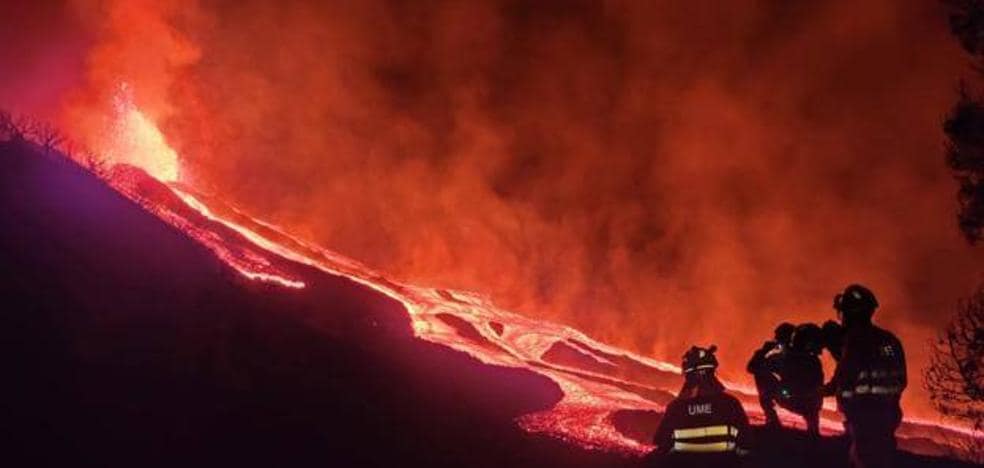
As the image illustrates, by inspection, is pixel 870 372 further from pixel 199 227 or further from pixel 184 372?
pixel 199 227

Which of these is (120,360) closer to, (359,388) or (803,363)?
(359,388)

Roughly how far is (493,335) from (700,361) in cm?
1083

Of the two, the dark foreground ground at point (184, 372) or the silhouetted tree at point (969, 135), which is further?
the silhouetted tree at point (969, 135)

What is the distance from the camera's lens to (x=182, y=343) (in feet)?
28.7

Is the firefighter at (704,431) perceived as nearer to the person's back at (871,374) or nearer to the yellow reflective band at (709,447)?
the yellow reflective band at (709,447)

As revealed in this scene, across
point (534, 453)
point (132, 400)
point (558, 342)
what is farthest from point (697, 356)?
point (558, 342)

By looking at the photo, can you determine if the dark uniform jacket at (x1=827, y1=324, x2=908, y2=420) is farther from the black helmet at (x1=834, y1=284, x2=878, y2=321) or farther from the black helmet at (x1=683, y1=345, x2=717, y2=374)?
the black helmet at (x1=683, y1=345, x2=717, y2=374)

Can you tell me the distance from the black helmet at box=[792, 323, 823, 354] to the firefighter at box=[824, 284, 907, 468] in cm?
266

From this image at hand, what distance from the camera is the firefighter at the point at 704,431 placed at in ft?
22.7

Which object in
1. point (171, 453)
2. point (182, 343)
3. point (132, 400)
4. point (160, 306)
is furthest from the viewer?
point (160, 306)

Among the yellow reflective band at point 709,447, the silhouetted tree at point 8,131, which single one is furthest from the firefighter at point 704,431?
the silhouetted tree at point 8,131

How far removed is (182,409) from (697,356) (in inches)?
201

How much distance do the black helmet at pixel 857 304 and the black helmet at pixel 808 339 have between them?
2.58 m

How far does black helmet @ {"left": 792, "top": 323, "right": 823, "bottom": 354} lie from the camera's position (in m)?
10.5
